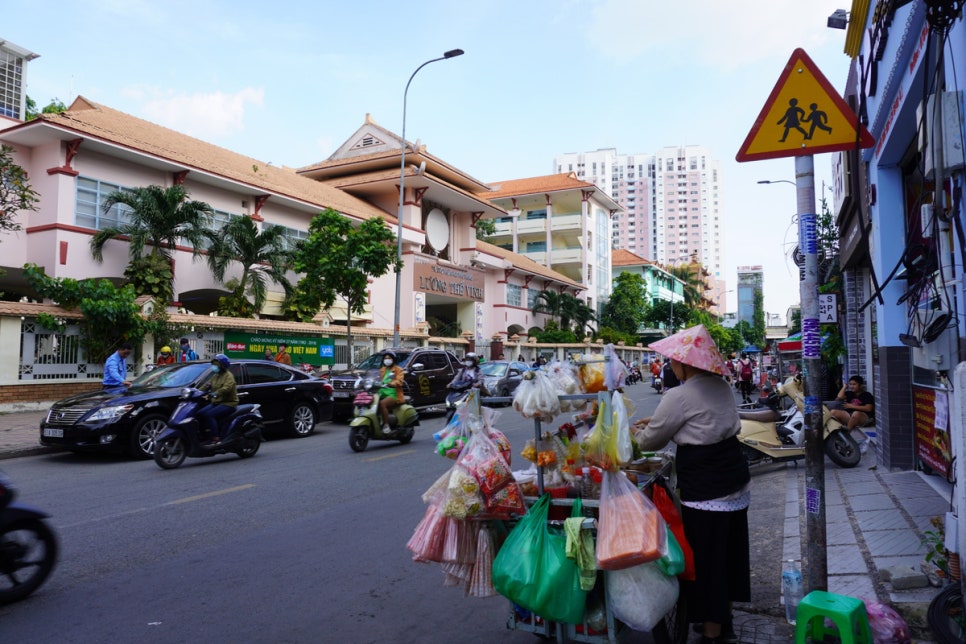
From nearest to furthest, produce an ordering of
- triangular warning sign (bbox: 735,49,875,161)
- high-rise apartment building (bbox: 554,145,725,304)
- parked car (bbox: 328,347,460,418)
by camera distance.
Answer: triangular warning sign (bbox: 735,49,875,161) < parked car (bbox: 328,347,460,418) < high-rise apartment building (bbox: 554,145,725,304)

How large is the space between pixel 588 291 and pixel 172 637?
54277mm

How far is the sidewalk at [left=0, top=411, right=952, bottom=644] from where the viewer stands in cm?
424

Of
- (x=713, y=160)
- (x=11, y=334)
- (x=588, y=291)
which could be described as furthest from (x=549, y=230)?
(x=713, y=160)

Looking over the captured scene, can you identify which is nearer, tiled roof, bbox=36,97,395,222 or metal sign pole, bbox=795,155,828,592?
metal sign pole, bbox=795,155,828,592

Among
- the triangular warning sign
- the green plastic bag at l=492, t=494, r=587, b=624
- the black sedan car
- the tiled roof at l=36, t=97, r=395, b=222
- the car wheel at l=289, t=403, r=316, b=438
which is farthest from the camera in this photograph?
the tiled roof at l=36, t=97, r=395, b=222

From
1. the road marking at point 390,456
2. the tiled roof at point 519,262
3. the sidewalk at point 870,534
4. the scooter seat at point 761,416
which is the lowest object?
the road marking at point 390,456

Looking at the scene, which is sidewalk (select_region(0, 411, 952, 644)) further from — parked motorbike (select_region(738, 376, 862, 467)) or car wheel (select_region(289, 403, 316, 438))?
car wheel (select_region(289, 403, 316, 438))

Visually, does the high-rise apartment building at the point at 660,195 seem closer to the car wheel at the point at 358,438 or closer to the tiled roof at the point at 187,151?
the tiled roof at the point at 187,151

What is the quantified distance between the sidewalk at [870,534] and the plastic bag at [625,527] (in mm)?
1230

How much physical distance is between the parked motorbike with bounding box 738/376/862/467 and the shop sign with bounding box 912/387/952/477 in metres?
1.32

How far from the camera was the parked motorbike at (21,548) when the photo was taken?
15.2 feet

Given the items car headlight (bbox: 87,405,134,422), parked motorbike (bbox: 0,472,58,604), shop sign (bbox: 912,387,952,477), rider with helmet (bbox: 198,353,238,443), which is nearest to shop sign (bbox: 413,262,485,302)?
rider with helmet (bbox: 198,353,238,443)

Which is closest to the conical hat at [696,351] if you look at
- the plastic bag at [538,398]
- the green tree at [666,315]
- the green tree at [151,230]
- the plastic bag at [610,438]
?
the plastic bag at [610,438]

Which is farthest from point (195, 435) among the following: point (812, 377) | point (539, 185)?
point (539, 185)
